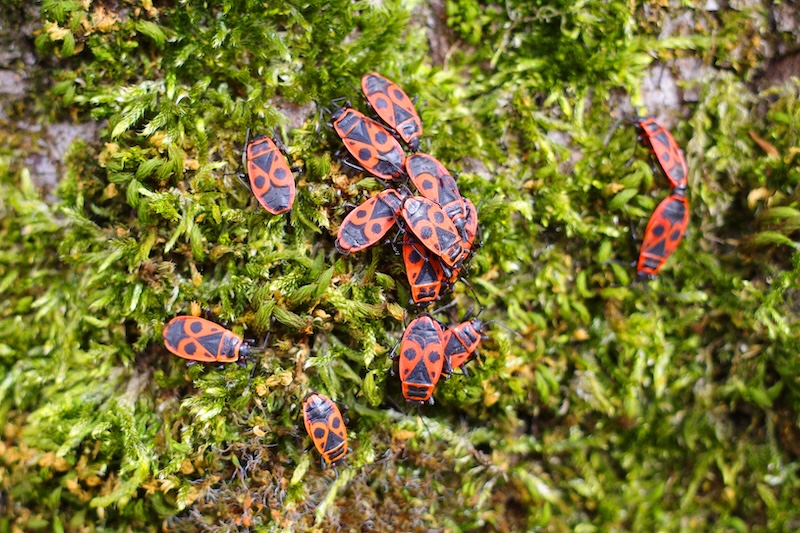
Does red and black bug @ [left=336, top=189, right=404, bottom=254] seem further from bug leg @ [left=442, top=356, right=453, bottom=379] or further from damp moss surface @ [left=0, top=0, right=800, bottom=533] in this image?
bug leg @ [left=442, top=356, right=453, bottom=379]

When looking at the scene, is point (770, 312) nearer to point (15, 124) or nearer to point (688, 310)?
point (688, 310)

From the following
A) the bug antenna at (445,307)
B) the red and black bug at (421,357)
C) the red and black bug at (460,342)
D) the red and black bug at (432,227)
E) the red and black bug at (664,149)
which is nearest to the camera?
the red and black bug at (432,227)

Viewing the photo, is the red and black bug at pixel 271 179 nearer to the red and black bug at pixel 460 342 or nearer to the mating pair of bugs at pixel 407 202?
the mating pair of bugs at pixel 407 202

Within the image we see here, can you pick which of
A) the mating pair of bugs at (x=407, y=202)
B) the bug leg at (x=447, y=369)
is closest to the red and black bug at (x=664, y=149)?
the mating pair of bugs at (x=407, y=202)

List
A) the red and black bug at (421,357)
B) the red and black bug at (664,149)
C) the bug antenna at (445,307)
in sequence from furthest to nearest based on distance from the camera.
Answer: the red and black bug at (664,149) → the bug antenna at (445,307) → the red and black bug at (421,357)

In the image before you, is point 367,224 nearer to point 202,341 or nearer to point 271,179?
point 271,179

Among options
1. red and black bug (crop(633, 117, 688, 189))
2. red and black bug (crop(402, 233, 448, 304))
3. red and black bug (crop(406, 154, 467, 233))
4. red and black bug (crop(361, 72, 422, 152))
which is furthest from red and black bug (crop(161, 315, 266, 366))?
red and black bug (crop(633, 117, 688, 189))

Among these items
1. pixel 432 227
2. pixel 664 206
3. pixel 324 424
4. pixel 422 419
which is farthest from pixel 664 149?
pixel 324 424
